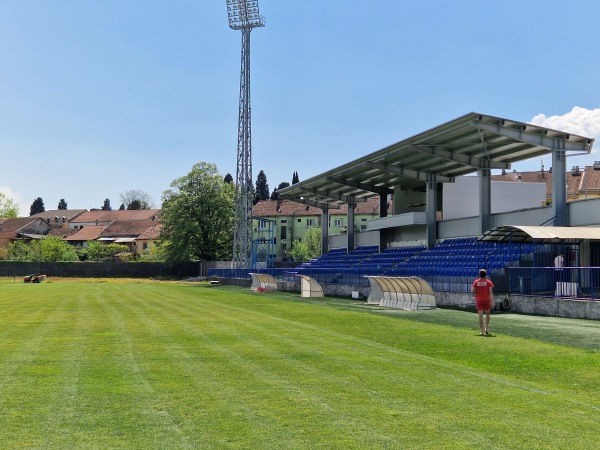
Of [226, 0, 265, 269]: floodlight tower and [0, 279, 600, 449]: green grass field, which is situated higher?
[226, 0, 265, 269]: floodlight tower

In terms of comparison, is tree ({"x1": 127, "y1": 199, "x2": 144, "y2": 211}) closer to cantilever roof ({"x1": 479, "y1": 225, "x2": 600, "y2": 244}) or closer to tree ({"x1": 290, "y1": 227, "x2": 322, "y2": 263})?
tree ({"x1": 290, "y1": 227, "x2": 322, "y2": 263})

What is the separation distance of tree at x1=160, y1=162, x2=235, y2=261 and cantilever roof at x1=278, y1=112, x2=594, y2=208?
3729 centimetres

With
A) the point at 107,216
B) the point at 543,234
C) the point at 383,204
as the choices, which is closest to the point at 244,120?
the point at 383,204

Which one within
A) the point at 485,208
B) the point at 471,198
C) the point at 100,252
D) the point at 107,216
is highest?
the point at 107,216

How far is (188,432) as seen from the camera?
6.90 m

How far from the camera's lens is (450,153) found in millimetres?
36875

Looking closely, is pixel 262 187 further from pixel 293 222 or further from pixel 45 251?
pixel 45 251

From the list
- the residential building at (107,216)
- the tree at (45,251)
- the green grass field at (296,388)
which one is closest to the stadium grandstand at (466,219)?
the green grass field at (296,388)

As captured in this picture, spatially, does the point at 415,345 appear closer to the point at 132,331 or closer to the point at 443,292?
the point at 132,331

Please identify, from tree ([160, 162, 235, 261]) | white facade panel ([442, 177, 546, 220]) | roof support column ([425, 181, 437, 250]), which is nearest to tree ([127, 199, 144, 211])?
tree ([160, 162, 235, 261])

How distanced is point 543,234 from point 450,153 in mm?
13467

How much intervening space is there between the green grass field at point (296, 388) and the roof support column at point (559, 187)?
41.0 feet

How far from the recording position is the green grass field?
681 centimetres

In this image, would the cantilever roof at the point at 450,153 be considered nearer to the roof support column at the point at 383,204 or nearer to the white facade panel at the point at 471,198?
the roof support column at the point at 383,204
